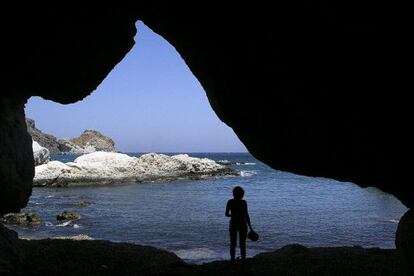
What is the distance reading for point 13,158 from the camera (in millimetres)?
11320

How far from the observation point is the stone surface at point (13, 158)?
11055 millimetres

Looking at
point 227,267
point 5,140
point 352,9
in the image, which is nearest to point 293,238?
point 227,267

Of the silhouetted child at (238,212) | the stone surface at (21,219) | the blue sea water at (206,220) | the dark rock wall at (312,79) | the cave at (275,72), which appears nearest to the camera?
the dark rock wall at (312,79)

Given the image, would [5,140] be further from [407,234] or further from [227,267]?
[407,234]

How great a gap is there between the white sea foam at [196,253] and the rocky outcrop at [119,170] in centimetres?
3991

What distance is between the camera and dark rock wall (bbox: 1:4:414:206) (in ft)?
23.9

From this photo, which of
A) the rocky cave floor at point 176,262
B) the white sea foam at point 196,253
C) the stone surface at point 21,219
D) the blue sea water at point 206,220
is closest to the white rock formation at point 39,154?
the blue sea water at point 206,220

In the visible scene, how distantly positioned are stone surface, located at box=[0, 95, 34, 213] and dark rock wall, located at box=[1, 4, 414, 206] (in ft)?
2.44

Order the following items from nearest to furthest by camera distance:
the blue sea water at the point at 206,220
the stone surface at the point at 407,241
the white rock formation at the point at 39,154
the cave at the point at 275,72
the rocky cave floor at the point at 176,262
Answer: the cave at the point at 275,72 → the stone surface at the point at 407,241 → the rocky cave floor at the point at 176,262 → the blue sea water at the point at 206,220 → the white rock formation at the point at 39,154

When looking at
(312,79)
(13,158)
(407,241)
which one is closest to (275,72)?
(312,79)

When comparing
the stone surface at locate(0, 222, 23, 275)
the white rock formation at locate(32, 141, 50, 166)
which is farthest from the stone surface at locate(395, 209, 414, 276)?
the white rock formation at locate(32, 141, 50, 166)

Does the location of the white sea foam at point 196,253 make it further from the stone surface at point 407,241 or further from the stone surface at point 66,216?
the stone surface at point 66,216

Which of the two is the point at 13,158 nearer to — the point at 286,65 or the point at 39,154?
the point at 286,65

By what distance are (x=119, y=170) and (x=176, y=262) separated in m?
53.7
